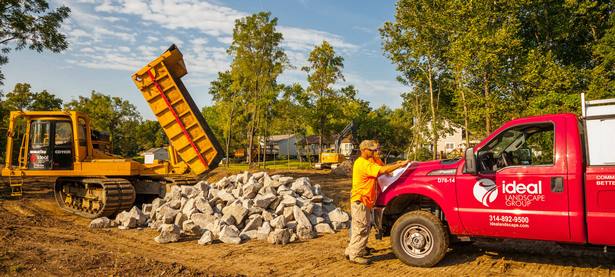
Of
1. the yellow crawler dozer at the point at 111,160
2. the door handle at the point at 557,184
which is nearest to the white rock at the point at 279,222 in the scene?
the yellow crawler dozer at the point at 111,160

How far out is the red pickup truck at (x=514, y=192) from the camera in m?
5.15

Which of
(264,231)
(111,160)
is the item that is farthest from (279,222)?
(111,160)

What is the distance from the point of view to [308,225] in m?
9.17

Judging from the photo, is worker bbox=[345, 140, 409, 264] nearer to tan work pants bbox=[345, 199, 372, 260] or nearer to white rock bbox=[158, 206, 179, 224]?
tan work pants bbox=[345, 199, 372, 260]

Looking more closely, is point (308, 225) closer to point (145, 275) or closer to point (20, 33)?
point (145, 275)

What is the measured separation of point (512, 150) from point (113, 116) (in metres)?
55.8

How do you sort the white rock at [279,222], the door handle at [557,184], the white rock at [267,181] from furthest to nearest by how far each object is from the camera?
the white rock at [267,181] < the white rock at [279,222] < the door handle at [557,184]

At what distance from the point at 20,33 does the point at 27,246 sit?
1497 centimetres

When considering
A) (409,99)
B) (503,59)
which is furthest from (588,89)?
(409,99)

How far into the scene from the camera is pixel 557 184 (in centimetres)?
535

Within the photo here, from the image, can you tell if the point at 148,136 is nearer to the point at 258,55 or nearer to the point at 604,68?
the point at 258,55

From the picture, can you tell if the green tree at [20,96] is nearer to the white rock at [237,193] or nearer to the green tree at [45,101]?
the green tree at [45,101]

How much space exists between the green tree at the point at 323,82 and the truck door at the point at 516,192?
30.4 metres

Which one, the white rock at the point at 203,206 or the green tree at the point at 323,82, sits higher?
the green tree at the point at 323,82
